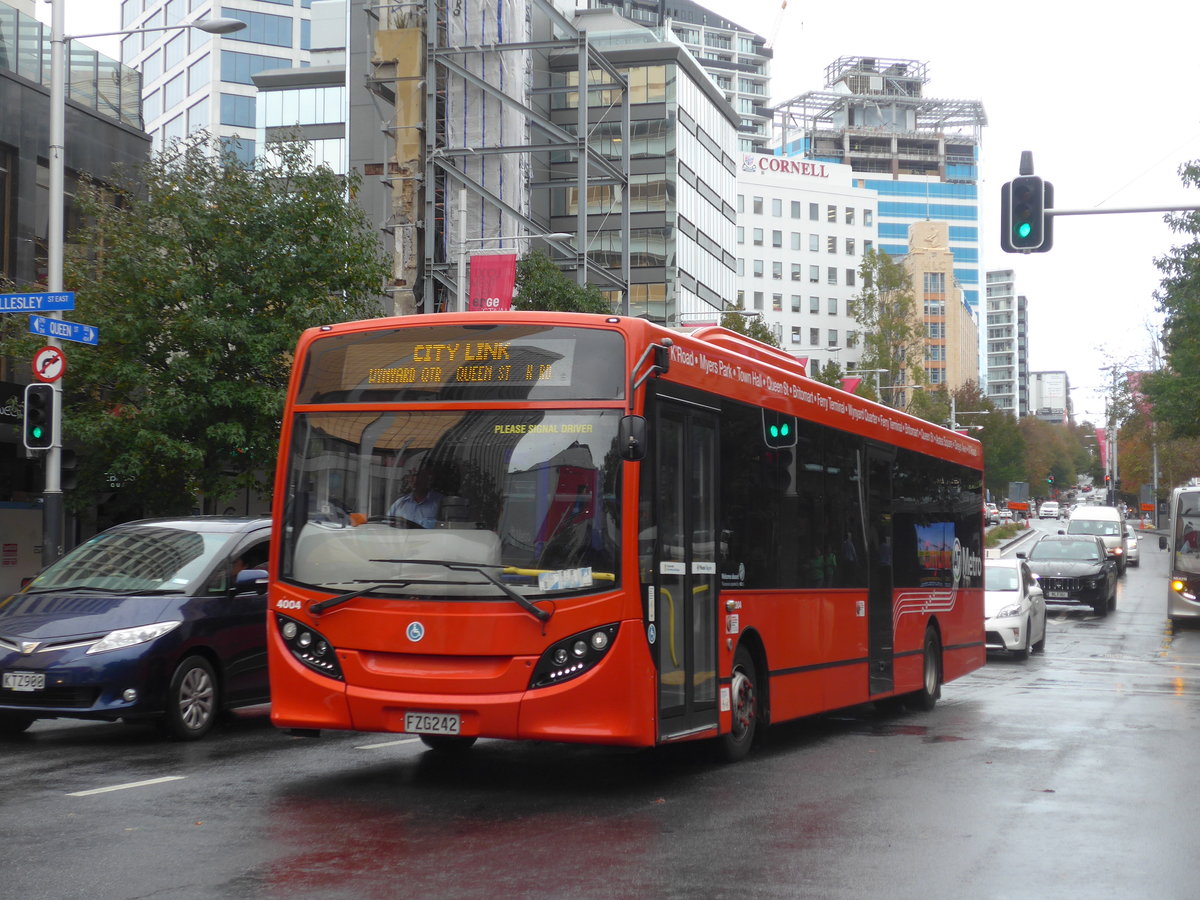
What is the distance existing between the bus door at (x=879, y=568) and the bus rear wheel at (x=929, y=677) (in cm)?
150

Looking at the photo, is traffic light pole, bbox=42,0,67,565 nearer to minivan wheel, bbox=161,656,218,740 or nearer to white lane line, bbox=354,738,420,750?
minivan wheel, bbox=161,656,218,740

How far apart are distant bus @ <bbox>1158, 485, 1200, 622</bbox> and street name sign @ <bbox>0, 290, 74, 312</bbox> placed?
79.3ft

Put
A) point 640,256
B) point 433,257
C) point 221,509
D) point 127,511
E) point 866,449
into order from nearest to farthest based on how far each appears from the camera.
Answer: point 866,449
point 127,511
point 221,509
point 433,257
point 640,256

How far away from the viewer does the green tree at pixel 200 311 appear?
21562 millimetres

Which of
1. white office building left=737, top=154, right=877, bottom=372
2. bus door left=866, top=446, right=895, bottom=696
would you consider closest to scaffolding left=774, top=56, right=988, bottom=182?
white office building left=737, top=154, right=877, bottom=372

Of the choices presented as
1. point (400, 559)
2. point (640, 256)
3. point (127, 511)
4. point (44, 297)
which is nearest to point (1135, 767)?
point (400, 559)

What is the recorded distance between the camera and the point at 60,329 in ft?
53.8

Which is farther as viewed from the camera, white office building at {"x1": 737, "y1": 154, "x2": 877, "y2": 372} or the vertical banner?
white office building at {"x1": 737, "y1": 154, "x2": 877, "y2": 372}

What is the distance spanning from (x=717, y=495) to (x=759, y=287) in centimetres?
12659

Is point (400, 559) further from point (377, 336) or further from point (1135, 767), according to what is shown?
point (1135, 767)

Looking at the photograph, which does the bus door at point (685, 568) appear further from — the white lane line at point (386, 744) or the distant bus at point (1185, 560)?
the distant bus at point (1185, 560)

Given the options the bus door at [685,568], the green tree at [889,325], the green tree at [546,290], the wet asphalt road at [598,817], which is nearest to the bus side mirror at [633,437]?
the bus door at [685,568]

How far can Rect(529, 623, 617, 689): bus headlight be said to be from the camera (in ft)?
28.1

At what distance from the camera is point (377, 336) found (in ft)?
31.1
